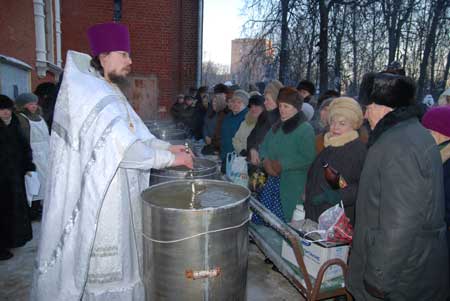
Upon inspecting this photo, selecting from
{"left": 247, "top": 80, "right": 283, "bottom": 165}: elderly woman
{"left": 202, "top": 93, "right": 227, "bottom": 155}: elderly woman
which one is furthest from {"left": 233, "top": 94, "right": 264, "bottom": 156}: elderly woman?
{"left": 202, "top": 93, "right": 227, "bottom": 155}: elderly woman

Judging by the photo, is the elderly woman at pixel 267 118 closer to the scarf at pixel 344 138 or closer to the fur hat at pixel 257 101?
the fur hat at pixel 257 101

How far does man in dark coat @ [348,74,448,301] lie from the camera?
1906 millimetres

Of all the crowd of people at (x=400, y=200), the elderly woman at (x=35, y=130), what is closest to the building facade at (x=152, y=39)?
the elderly woman at (x=35, y=130)

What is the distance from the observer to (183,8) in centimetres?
1305

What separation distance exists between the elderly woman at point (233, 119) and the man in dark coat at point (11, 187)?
2.90 metres

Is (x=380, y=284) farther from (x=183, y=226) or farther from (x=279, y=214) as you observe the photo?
(x=279, y=214)

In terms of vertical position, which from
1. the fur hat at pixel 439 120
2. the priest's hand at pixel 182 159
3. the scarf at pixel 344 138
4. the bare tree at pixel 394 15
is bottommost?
the priest's hand at pixel 182 159

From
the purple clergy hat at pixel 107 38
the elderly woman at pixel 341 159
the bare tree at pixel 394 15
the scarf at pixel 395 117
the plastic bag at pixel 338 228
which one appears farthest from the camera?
the bare tree at pixel 394 15

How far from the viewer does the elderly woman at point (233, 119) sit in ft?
19.3

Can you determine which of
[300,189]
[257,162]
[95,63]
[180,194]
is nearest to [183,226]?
[180,194]

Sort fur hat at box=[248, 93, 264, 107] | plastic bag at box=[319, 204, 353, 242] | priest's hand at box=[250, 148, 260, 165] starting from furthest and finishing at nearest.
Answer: fur hat at box=[248, 93, 264, 107] < priest's hand at box=[250, 148, 260, 165] < plastic bag at box=[319, 204, 353, 242]

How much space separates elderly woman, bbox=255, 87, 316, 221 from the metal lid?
1476mm

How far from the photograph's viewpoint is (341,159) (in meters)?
3.20

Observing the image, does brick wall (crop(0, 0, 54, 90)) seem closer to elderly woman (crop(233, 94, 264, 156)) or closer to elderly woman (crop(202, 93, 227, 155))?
elderly woman (crop(202, 93, 227, 155))
